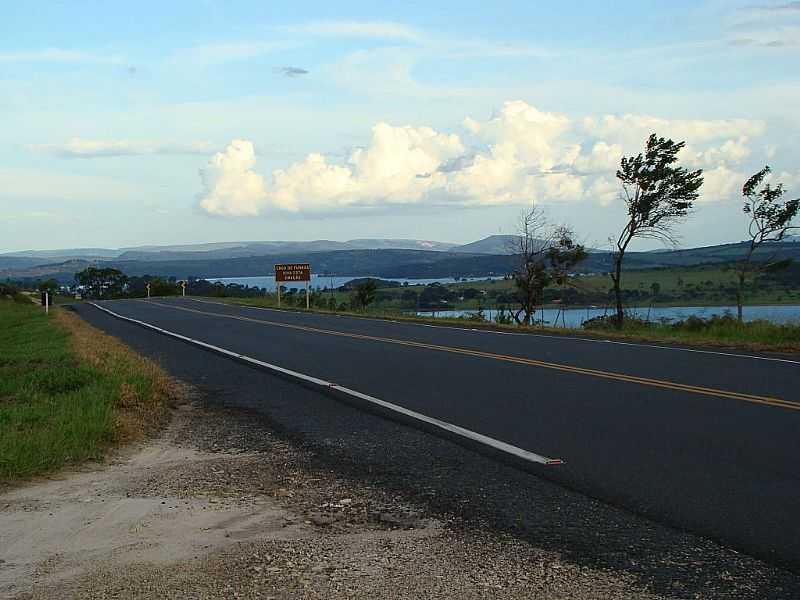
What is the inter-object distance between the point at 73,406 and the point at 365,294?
42798 millimetres

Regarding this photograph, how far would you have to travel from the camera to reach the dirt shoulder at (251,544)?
17.6 ft

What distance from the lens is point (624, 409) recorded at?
37.2ft

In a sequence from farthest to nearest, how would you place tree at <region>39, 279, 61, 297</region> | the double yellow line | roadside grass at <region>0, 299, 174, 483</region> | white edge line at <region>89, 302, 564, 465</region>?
1. tree at <region>39, 279, 61, 297</region>
2. the double yellow line
3. roadside grass at <region>0, 299, 174, 483</region>
4. white edge line at <region>89, 302, 564, 465</region>

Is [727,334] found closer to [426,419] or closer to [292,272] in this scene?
[426,419]

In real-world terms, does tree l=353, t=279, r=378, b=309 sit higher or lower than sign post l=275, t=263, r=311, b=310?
lower

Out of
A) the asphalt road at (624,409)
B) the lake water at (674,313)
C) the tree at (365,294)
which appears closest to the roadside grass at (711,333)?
the lake water at (674,313)

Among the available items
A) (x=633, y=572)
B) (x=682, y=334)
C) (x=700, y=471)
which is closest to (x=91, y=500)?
(x=633, y=572)

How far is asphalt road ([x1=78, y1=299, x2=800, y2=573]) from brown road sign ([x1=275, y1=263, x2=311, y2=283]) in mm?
26675

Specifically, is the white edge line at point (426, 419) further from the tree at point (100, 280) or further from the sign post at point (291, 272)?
the tree at point (100, 280)

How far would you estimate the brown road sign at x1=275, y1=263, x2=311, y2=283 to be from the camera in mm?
50562

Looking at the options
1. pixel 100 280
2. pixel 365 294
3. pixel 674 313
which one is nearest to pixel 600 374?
pixel 674 313

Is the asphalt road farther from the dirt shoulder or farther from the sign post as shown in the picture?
the sign post

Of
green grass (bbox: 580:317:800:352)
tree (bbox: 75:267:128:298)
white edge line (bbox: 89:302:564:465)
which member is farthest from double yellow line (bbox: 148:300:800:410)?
tree (bbox: 75:267:128:298)

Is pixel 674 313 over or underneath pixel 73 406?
underneath
